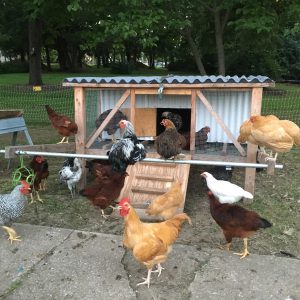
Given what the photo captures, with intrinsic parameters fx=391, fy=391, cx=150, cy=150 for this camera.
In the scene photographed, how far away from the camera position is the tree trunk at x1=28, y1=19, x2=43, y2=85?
17281mm

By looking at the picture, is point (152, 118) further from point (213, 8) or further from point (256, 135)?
point (213, 8)

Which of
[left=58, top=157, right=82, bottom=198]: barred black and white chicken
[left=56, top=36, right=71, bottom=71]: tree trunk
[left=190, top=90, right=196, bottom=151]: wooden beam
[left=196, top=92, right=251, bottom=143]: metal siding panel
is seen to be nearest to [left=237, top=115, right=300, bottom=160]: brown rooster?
[left=190, top=90, right=196, bottom=151]: wooden beam

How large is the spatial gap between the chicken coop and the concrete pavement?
3.90 ft

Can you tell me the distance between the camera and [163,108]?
6676mm

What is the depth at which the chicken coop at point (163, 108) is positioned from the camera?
5.17 m

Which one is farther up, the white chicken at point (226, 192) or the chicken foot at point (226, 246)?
the white chicken at point (226, 192)

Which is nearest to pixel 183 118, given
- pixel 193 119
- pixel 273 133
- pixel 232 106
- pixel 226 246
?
pixel 232 106

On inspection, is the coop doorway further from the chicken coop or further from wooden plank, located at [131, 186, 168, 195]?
wooden plank, located at [131, 186, 168, 195]

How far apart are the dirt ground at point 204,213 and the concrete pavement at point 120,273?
0.39 m

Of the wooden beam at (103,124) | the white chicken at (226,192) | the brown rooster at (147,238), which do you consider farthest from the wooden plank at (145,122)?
the brown rooster at (147,238)

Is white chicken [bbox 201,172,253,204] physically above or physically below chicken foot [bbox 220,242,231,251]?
above

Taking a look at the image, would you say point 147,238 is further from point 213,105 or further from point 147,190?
point 213,105

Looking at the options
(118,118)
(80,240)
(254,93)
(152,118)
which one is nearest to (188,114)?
(152,118)

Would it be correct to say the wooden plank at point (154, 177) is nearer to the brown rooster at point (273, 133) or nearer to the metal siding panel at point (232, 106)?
the brown rooster at point (273, 133)
